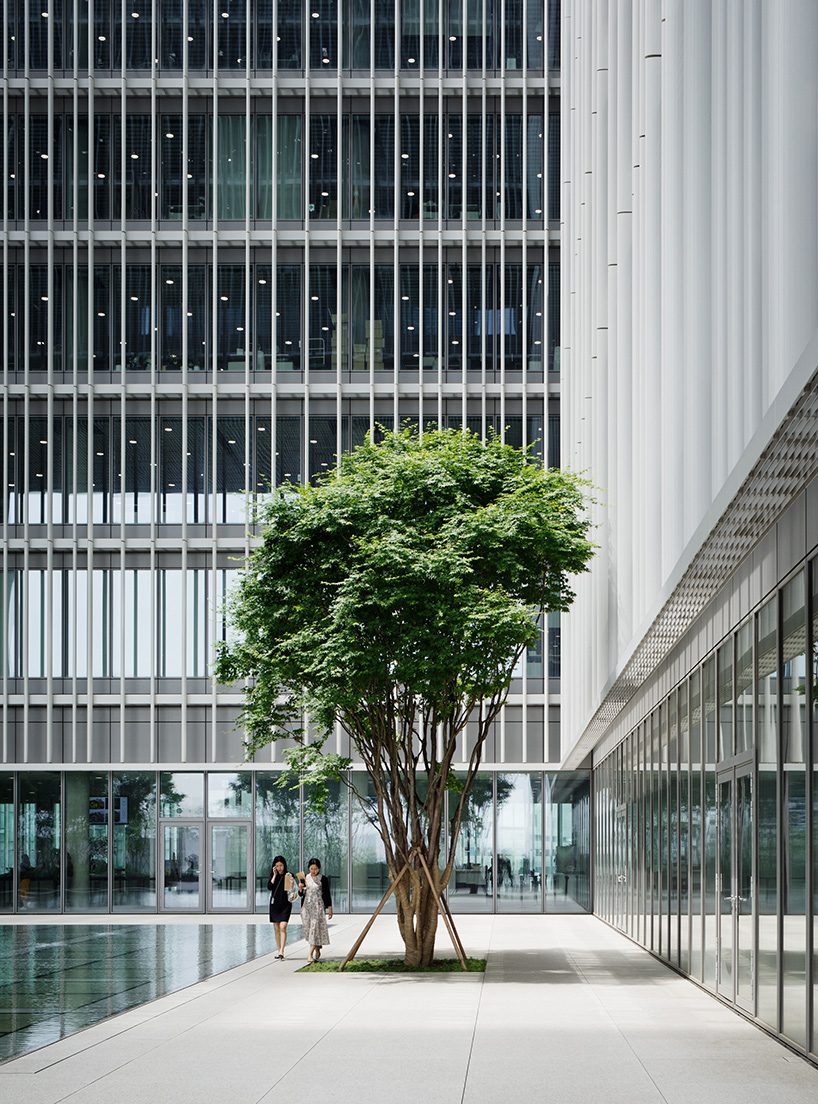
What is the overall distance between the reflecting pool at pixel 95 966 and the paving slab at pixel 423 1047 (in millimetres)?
525

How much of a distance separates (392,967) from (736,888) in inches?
297

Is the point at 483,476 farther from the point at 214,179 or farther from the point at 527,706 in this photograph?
the point at 214,179

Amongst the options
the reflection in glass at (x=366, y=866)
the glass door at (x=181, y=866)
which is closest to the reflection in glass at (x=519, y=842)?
the reflection in glass at (x=366, y=866)

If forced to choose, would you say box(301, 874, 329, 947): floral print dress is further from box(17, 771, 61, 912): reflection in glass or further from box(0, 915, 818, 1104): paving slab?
box(17, 771, 61, 912): reflection in glass

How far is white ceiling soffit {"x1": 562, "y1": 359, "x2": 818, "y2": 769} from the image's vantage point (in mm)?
8609

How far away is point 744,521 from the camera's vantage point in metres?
11.5

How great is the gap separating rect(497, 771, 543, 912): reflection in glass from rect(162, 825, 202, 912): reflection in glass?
8.64 m

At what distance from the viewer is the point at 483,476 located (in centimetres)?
2111

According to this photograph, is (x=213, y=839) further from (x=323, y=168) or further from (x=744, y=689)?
(x=744, y=689)

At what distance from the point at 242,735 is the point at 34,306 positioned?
14231mm

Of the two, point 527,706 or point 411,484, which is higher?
point 411,484

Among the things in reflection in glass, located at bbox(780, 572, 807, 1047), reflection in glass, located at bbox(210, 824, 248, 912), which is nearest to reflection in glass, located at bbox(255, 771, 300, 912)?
reflection in glass, located at bbox(210, 824, 248, 912)

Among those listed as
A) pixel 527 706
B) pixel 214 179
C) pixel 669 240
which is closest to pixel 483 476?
pixel 669 240

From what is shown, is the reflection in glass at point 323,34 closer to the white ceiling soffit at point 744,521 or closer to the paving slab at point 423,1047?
the white ceiling soffit at point 744,521
